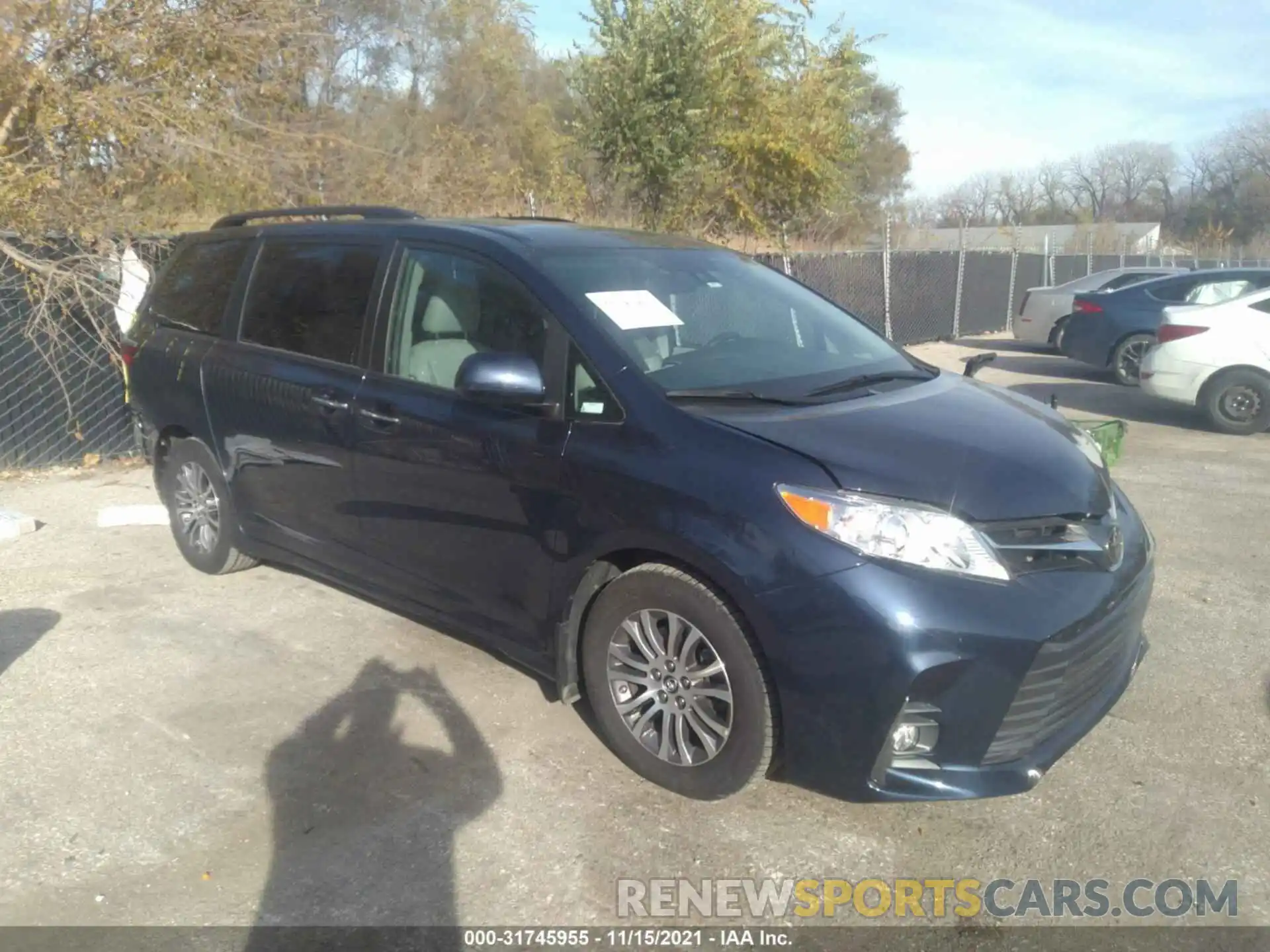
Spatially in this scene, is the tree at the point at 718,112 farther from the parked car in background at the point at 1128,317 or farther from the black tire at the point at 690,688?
the black tire at the point at 690,688

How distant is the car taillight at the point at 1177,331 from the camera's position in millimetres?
9836

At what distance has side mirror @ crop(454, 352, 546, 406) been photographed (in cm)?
354

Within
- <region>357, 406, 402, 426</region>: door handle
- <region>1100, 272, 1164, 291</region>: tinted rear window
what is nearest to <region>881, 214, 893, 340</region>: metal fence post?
<region>1100, 272, 1164, 291</region>: tinted rear window

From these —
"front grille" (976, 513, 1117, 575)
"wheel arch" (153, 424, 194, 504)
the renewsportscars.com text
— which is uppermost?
"front grille" (976, 513, 1117, 575)

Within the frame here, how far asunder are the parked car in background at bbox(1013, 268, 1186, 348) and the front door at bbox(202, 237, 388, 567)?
42.8 feet

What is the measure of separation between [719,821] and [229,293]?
3.54 m

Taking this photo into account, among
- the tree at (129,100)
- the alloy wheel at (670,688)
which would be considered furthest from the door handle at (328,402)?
the tree at (129,100)

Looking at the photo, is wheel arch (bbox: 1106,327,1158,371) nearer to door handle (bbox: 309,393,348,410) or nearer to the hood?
the hood

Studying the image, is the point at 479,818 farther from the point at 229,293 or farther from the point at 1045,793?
the point at 229,293

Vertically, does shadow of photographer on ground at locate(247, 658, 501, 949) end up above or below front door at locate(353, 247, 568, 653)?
below

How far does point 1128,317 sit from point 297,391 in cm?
1104

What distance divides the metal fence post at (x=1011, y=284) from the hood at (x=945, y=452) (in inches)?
682

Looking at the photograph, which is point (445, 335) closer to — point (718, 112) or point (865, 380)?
point (865, 380)

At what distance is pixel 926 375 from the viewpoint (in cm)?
428
